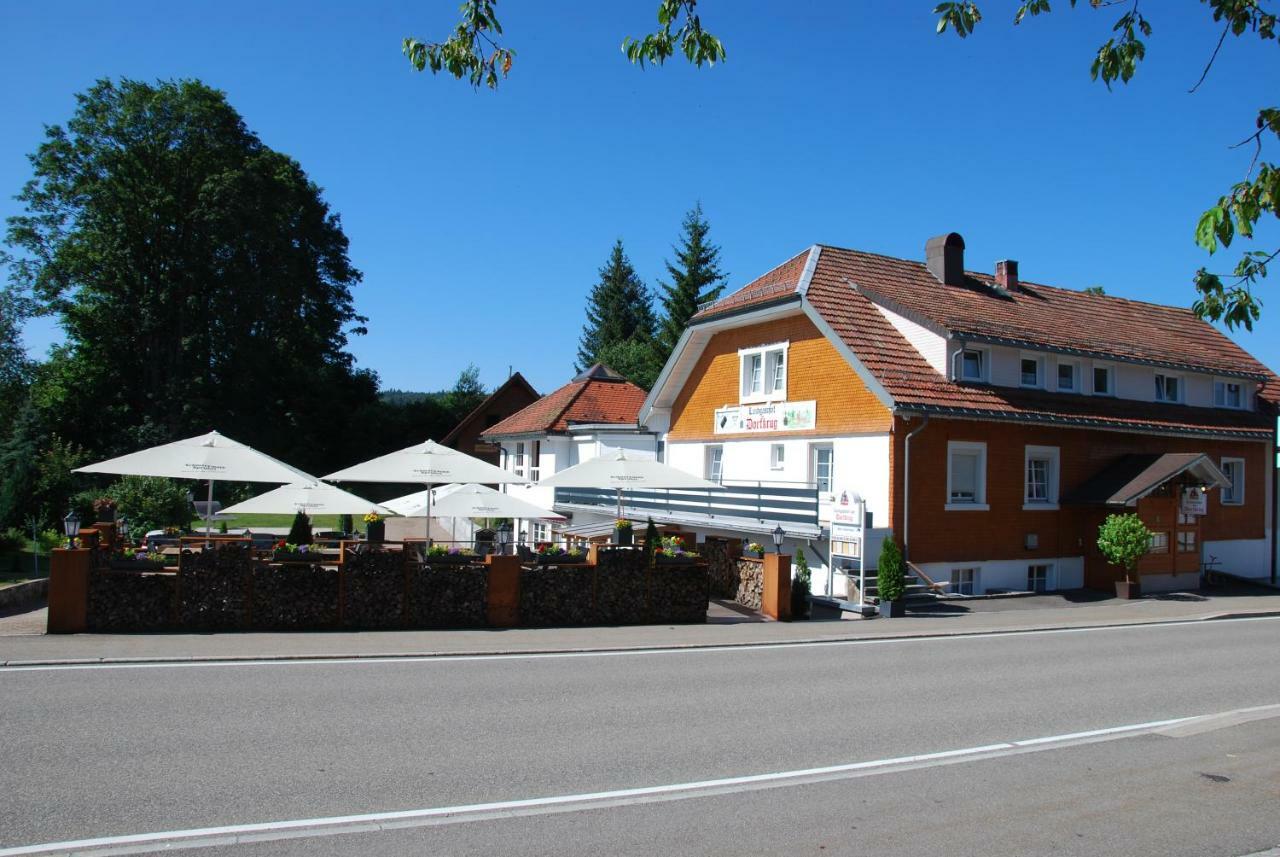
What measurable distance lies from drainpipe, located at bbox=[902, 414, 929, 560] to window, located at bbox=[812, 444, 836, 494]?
2.35 meters

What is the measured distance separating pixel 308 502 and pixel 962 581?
13982mm

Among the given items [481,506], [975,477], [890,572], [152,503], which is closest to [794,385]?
[975,477]

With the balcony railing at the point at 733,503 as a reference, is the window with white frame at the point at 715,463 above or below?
above

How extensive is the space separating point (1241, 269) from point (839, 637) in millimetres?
9891

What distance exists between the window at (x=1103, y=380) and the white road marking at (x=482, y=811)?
61.7ft

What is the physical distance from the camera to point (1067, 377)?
2431 cm

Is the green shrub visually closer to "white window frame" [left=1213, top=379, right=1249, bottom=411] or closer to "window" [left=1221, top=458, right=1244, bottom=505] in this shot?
"window" [left=1221, top=458, right=1244, bottom=505]

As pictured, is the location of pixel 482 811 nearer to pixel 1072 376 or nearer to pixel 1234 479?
pixel 1072 376

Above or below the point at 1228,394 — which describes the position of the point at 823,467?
below

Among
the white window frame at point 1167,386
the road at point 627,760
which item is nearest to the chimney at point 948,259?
the white window frame at point 1167,386

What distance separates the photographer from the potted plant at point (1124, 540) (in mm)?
21250

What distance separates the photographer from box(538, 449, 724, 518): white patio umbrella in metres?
18.0

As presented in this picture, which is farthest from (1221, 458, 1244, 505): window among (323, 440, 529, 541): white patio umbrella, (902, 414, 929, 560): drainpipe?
(323, 440, 529, 541): white patio umbrella

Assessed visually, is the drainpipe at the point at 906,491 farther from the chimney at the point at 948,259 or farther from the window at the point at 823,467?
the chimney at the point at 948,259
